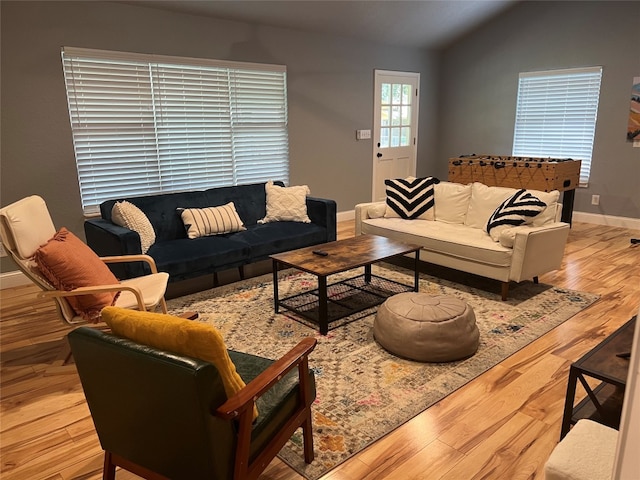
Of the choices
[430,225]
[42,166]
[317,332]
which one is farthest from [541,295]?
[42,166]

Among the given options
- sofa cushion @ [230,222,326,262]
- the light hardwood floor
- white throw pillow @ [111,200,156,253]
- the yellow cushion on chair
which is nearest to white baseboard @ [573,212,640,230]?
the light hardwood floor

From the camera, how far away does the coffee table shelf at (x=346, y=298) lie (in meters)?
3.45

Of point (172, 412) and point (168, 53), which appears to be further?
point (168, 53)

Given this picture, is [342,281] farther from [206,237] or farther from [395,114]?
[395,114]

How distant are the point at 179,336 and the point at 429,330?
170 centimetres

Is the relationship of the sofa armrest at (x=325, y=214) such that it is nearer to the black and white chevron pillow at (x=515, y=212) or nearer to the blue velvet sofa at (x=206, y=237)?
the blue velvet sofa at (x=206, y=237)

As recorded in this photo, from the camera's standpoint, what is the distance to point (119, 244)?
11.4ft

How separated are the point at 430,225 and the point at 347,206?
95.7 inches

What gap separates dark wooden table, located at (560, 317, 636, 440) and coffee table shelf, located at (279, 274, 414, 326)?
5.37 feet

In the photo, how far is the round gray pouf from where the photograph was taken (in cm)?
269

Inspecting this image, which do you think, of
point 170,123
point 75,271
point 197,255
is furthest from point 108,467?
point 170,123

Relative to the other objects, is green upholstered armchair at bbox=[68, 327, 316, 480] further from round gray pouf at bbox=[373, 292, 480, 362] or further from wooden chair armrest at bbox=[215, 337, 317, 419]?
round gray pouf at bbox=[373, 292, 480, 362]

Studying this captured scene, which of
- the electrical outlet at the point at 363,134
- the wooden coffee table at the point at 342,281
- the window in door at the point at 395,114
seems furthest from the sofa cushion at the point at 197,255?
the window in door at the point at 395,114

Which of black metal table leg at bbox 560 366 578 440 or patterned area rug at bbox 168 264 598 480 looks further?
patterned area rug at bbox 168 264 598 480
